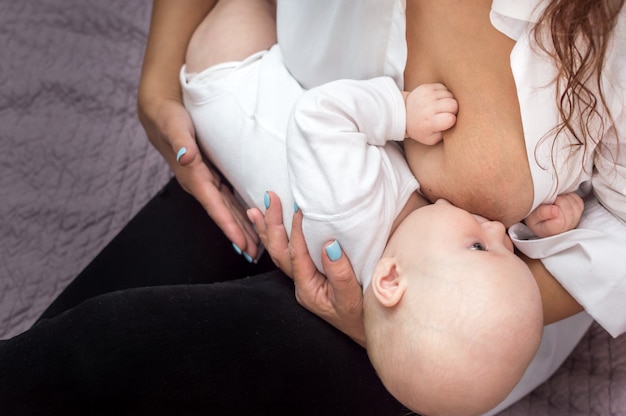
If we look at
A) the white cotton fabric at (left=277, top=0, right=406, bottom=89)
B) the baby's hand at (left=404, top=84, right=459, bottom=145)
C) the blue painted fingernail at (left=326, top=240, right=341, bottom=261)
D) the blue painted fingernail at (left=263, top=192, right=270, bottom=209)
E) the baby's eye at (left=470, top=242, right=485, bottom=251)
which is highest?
the white cotton fabric at (left=277, top=0, right=406, bottom=89)

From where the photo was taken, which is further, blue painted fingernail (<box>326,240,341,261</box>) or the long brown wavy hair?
blue painted fingernail (<box>326,240,341,261</box>)

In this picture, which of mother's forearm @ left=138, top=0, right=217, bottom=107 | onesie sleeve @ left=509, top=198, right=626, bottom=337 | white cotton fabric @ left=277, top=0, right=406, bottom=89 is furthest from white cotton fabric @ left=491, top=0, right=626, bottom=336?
mother's forearm @ left=138, top=0, right=217, bottom=107

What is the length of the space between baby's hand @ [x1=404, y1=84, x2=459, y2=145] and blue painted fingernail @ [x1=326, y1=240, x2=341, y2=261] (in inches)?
6.8

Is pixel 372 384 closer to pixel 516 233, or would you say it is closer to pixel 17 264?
pixel 516 233

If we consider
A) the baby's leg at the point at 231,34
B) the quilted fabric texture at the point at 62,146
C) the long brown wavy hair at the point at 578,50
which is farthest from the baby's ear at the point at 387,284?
the quilted fabric texture at the point at 62,146

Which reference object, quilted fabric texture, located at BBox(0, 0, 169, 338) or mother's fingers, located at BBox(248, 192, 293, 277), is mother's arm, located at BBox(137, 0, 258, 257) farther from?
quilted fabric texture, located at BBox(0, 0, 169, 338)

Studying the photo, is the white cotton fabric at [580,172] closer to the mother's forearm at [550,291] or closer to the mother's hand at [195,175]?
the mother's forearm at [550,291]

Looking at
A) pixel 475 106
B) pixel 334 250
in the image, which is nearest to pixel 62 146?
pixel 334 250

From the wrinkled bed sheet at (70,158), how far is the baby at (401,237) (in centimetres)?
46

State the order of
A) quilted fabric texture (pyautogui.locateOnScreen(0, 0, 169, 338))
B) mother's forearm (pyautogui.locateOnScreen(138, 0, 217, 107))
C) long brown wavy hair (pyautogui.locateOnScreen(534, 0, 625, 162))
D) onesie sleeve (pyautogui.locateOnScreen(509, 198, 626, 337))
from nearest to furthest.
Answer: long brown wavy hair (pyautogui.locateOnScreen(534, 0, 625, 162)) → onesie sleeve (pyautogui.locateOnScreen(509, 198, 626, 337)) → mother's forearm (pyautogui.locateOnScreen(138, 0, 217, 107)) → quilted fabric texture (pyautogui.locateOnScreen(0, 0, 169, 338))

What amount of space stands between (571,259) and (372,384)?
1.04 ft

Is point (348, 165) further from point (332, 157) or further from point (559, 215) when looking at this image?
point (559, 215)

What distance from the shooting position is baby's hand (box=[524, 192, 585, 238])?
88cm

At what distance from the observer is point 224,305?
3.02 ft
